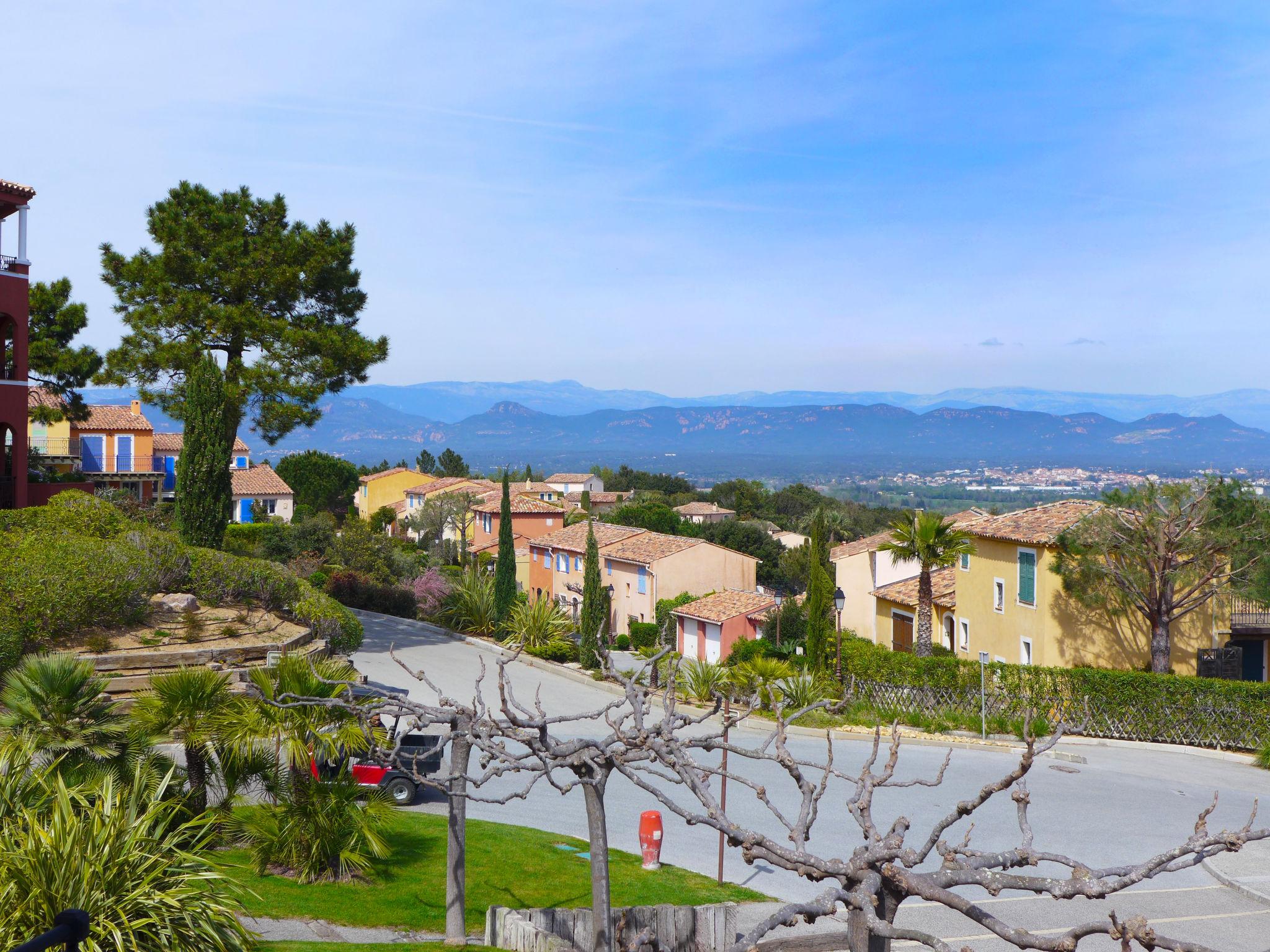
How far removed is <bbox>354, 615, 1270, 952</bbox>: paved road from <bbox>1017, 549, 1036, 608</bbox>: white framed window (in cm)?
596

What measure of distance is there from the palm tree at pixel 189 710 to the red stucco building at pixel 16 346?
57.5ft

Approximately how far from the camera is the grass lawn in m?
11.4

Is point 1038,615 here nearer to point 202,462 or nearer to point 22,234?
point 202,462

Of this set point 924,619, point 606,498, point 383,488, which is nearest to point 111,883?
point 924,619

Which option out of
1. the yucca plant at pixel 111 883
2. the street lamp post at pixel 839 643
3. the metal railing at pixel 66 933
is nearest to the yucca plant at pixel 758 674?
the street lamp post at pixel 839 643

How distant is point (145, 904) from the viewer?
8.07 metres

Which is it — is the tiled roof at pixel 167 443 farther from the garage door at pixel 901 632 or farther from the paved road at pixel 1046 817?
the garage door at pixel 901 632

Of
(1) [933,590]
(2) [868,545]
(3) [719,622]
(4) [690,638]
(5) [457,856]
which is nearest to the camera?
(5) [457,856]

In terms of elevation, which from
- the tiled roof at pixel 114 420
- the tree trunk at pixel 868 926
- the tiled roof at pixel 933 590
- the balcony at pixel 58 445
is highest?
the tiled roof at pixel 114 420

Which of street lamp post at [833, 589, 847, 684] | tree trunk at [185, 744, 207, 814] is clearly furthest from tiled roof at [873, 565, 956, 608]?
tree trunk at [185, 744, 207, 814]

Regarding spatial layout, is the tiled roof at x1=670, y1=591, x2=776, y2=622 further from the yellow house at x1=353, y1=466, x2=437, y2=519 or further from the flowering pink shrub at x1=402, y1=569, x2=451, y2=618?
the yellow house at x1=353, y1=466, x2=437, y2=519

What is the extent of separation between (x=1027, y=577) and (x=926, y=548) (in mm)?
3399

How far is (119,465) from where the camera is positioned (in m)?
58.7

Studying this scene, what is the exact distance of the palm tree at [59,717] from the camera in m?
10.6
